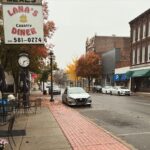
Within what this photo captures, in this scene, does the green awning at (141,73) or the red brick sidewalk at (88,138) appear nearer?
the red brick sidewalk at (88,138)

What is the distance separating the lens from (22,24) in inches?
379

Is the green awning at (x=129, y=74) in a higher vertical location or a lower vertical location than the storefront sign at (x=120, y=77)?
higher

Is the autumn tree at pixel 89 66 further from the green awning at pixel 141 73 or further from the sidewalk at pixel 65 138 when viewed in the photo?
the sidewalk at pixel 65 138

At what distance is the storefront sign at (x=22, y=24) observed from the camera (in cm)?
950

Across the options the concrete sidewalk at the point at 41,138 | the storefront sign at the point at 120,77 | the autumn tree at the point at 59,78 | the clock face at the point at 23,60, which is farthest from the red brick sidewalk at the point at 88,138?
the autumn tree at the point at 59,78

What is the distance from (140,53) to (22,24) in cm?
4176

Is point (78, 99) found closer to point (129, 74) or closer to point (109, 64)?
point (129, 74)

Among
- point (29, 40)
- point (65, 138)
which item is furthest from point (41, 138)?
point (29, 40)

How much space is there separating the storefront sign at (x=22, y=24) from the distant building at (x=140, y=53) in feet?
120

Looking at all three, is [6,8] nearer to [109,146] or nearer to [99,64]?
[109,146]

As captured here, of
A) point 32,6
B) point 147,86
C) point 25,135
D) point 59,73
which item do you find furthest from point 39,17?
point 59,73

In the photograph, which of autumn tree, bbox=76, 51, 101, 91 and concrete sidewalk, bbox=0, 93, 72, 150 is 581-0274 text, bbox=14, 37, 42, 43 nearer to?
concrete sidewalk, bbox=0, 93, 72, 150

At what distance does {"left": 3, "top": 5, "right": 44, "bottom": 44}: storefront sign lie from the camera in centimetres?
950

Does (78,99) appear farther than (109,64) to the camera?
No
